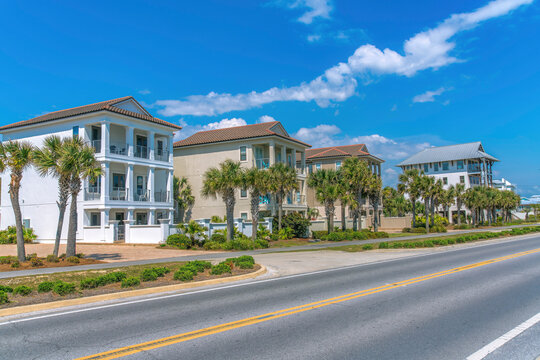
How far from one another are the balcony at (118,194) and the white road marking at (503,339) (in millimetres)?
31599

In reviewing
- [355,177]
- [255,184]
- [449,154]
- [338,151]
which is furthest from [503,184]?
[255,184]

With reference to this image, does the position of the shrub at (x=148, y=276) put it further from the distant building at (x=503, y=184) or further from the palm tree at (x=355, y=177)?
the distant building at (x=503, y=184)

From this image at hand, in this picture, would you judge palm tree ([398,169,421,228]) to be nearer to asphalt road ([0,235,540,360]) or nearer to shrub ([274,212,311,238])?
shrub ([274,212,311,238])

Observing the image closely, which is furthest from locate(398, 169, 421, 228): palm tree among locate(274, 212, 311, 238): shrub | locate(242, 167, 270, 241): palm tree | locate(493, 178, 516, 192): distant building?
locate(493, 178, 516, 192): distant building

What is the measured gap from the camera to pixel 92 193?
33.3 m

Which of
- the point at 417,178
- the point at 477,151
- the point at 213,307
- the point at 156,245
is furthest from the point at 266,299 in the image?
the point at 477,151

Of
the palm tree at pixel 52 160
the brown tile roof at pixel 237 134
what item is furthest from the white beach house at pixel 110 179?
the palm tree at pixel 52 160

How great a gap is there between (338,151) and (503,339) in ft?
177

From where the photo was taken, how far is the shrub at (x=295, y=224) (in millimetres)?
38031

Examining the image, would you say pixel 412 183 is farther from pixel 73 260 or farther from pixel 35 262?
pixel 35 262

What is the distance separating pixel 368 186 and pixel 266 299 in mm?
35029

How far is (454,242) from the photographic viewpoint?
28.5 metres

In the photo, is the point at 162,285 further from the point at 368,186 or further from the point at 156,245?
the point at 368,186

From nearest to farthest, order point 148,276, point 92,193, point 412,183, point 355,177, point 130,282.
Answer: point 130,282, point 148,276, point 92,193, point 355,177, point 412,183
